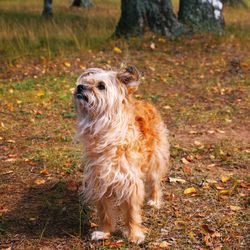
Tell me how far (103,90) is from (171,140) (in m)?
3.39

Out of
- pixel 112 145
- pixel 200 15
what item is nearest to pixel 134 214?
pixel 112 145

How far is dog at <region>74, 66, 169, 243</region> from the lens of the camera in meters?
4.30

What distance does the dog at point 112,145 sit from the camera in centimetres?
430

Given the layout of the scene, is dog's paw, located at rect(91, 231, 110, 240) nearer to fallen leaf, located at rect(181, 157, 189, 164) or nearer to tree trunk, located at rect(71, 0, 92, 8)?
fallen leaf, located at rect(181, 157, 189, 164)

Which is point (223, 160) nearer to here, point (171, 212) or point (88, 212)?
point (171, 212)

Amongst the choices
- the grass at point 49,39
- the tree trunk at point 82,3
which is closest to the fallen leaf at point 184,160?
the grass at point 49,39

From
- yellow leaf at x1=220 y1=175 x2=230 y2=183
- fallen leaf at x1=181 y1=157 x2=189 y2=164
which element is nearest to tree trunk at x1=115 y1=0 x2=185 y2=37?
fallen leaf at x1=181 y1=157 x2=189 y2=164

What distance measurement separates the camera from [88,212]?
5.30 m

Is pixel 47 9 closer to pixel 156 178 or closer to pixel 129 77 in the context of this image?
pixel 156 178

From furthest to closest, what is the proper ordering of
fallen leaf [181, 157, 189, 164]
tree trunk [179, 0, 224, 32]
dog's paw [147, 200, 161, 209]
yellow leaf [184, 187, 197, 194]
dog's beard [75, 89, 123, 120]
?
tree trunk [179, 0, 224, 32] → fallen leaf [181, 157, 189, 164] → yellow leaf [184, 187, 197, 194] → dog's paw [147, 200, 161, 209] → dog's beard [75, 89, 123, 120]

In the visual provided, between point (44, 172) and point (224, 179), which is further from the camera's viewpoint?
point (44, 172)

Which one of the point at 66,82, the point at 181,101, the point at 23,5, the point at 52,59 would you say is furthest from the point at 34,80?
the point at 23,5

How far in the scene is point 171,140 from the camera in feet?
24.7

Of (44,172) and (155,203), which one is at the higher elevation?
(155,203)
